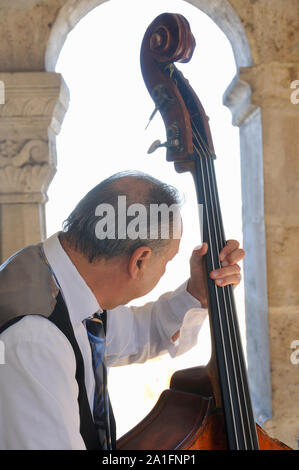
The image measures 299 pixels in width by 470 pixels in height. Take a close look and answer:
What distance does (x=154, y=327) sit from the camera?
1349 mm

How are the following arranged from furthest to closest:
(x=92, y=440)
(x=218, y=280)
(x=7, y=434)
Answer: (x=218, y=280) < (x=92, y=440) < (x=7, y=434)

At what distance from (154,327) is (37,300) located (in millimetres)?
572

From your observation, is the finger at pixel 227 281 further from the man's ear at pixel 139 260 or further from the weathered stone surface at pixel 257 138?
the weathered stone surface at pixel 257 138

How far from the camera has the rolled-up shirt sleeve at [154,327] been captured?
128 cm

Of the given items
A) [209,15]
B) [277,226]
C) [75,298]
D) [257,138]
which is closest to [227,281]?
[75,298]

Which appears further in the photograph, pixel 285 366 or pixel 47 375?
pixel 285 366

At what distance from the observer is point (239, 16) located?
1698mm

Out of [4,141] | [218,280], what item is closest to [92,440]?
[218,280]

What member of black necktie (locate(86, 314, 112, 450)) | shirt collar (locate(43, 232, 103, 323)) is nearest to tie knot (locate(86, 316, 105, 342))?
black necktie (locate(86, 314, 112, 450))

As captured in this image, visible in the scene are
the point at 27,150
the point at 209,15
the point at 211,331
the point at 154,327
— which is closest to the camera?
the point at 211,331

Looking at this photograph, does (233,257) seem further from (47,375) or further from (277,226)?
(277,226)

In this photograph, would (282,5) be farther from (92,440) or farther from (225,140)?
(92,440)

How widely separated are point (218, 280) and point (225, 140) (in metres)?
1.93

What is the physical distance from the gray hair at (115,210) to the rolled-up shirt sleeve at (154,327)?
0.35 metres
